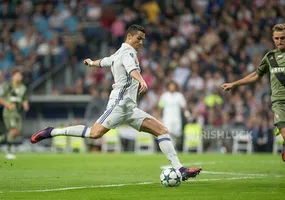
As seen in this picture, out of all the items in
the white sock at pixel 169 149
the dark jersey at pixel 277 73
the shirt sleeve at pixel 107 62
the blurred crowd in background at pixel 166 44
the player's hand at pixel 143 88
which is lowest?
the white sock at pixel 169 149

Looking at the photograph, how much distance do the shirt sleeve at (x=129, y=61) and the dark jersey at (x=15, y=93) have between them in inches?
404

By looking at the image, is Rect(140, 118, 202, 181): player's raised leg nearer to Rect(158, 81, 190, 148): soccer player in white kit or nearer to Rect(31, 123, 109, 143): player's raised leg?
Rect(31, 123, 109, 143): player's raised leg

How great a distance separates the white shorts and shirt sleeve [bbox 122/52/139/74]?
72 cm

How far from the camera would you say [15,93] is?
2298 centimetres

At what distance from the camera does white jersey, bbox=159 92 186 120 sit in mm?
25547

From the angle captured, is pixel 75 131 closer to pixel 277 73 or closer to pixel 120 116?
pixel 120 116

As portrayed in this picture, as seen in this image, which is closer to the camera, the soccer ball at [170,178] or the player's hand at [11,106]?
Answer: the soccer ball at [170,178]

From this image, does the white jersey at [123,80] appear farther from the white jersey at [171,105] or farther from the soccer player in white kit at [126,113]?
the white jersey at [171,105]

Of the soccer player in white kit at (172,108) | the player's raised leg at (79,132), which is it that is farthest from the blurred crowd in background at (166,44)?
the player's raised leg at (79,132)

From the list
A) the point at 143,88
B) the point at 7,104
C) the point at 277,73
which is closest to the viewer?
the point at 143,88

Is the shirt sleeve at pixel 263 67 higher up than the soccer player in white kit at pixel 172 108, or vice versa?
the soccer player in white kit at pixel 172 108

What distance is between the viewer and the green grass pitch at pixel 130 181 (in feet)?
37.7

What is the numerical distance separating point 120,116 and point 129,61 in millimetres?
934

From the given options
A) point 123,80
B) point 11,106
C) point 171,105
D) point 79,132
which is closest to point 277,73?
point 123,80
